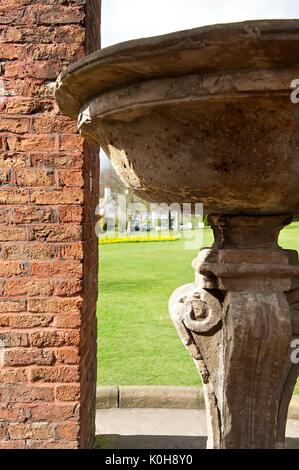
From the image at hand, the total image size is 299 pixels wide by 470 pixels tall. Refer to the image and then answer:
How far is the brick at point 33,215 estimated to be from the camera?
235 cm

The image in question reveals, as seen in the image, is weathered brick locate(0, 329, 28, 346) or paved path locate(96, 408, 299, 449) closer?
weathered brick locate(0, 329, 28, 346)

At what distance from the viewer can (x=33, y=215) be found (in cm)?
235

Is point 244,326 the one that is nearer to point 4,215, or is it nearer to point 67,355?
point 67,355

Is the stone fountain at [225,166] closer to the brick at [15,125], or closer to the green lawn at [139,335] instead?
the brick at [15,125]

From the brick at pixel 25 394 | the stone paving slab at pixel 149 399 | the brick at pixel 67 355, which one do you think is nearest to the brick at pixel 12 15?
the brick at pixel 67 355

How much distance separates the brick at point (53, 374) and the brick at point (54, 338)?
120 mm

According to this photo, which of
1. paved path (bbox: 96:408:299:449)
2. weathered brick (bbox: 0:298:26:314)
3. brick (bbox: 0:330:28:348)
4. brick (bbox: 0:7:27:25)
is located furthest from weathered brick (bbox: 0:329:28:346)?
brick (bbox: 0:7:27:25)

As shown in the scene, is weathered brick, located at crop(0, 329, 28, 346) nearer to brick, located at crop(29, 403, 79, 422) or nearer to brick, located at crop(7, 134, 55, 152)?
brick, located at crop(29, 403, 79, 422)

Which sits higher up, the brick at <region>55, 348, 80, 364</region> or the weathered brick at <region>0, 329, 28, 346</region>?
the weathered brick at <region>0, 329, 28, 346</region>

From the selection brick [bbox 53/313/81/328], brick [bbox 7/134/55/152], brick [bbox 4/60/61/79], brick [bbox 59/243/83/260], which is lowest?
brick [bbox 53/313/81/328]

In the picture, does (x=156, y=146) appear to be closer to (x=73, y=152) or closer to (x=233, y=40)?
(x=233, y=40)

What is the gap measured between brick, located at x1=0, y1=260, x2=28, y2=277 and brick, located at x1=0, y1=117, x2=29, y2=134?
66 centimetres

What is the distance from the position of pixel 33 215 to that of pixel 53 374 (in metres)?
0.81

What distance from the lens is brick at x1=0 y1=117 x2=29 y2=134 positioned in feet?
7.67
